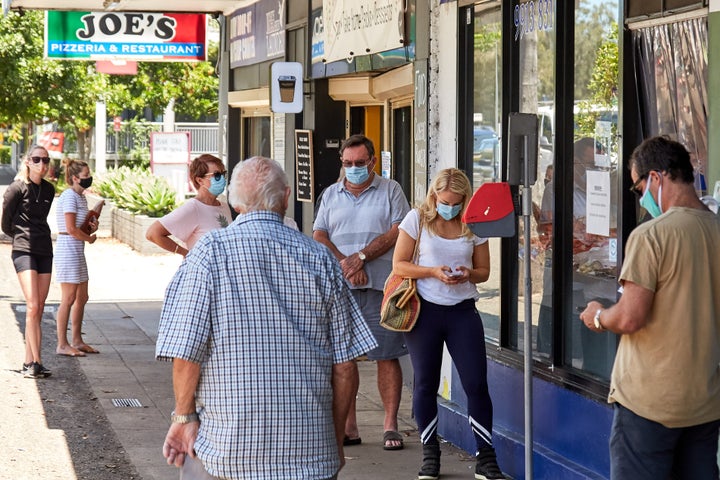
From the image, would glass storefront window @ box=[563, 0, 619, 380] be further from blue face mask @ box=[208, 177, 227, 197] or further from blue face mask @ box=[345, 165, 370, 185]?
blue face mask @ box=[208, 177, 227, 197]

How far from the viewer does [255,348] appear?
3.95 m

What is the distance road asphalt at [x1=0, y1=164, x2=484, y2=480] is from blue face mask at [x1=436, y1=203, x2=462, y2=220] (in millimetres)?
1526

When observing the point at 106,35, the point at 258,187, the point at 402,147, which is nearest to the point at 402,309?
the point at 258,187

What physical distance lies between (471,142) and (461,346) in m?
1.87

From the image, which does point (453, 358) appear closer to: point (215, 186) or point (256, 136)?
point (215, 186)

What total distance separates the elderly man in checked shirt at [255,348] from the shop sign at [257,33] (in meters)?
9.48

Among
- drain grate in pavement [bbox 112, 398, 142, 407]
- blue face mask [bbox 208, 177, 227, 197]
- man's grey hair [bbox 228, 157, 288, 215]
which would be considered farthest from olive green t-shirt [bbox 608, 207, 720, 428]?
drain grate in pavement [bbox 112, 398, 142, 407]

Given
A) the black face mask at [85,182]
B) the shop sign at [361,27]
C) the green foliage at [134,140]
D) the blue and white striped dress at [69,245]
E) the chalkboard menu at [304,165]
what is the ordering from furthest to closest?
the green foliage at [134,140]
the chalkboard menu at [304,165]
the blue and white striped dress at [69,245]
the black face mask at [85,182]
the shop sign at [361,27]

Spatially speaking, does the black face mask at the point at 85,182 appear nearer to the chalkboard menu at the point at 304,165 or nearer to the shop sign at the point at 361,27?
the shop sign at the point at 361,27

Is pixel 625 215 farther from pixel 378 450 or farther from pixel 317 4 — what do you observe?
pixel 317 4

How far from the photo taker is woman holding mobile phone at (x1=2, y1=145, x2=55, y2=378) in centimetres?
998

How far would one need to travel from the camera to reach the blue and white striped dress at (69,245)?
35.5 feet

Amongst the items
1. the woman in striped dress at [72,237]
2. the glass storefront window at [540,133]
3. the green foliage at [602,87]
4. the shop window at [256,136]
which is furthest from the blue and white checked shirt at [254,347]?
the shop window at [256,136]

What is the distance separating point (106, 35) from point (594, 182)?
10.9 meters
